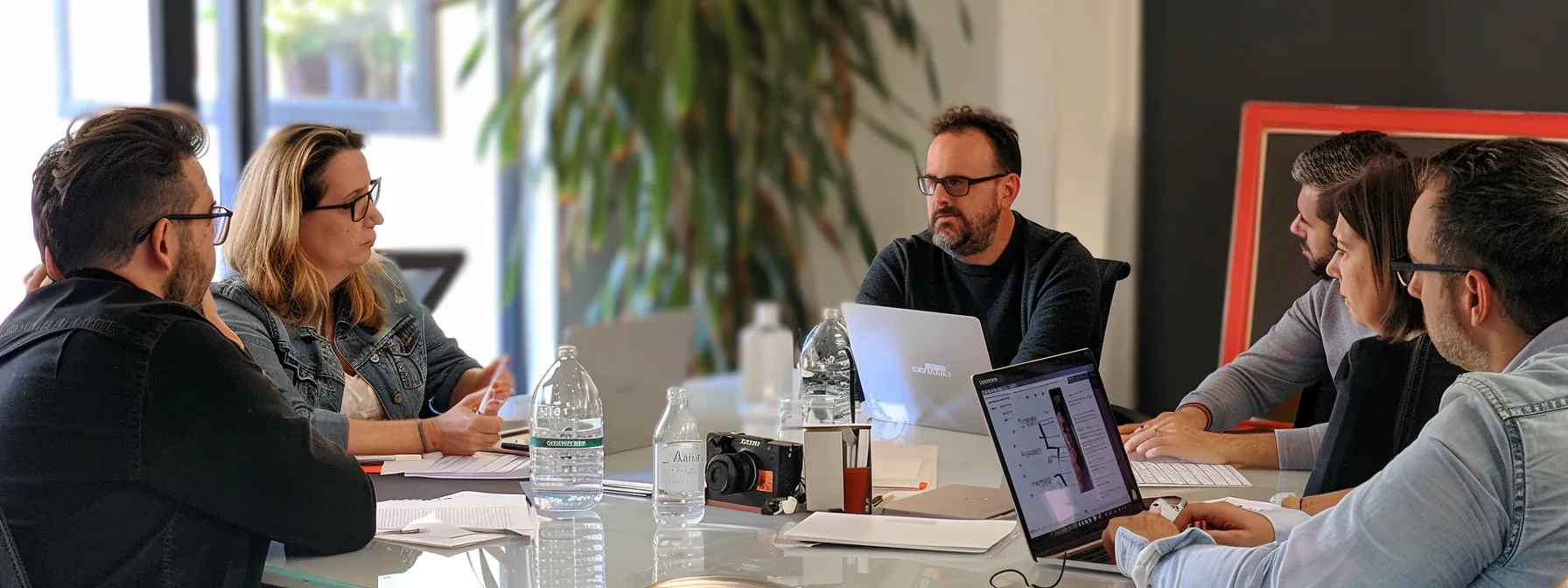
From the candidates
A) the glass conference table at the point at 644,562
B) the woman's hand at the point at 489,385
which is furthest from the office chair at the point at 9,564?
the woman's hand at the point at 489,385

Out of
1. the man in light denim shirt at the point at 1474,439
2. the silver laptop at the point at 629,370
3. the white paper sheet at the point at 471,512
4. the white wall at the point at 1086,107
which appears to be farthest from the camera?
the white wall at the point at 1086,107

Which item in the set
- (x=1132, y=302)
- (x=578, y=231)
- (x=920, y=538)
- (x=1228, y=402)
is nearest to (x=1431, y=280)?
(x=920, y=538)

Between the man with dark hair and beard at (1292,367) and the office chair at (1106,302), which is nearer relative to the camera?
the man with dark hair and beard at (1292,367)

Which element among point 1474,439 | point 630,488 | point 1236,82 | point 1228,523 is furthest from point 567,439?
point 1236,82

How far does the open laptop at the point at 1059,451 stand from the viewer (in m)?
1.56

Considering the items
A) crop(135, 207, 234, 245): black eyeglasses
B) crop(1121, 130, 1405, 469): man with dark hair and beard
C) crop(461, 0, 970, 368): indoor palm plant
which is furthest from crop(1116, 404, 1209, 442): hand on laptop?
crop(461, 0, 970, 368): indoor palm plant

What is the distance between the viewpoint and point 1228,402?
235cm

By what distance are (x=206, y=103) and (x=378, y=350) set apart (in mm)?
2359

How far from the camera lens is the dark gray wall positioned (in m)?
3.33

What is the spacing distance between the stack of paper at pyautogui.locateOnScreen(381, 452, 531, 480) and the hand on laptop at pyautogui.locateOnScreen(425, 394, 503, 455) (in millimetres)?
19

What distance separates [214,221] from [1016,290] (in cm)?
136

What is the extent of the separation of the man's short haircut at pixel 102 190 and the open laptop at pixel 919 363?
3.86ft

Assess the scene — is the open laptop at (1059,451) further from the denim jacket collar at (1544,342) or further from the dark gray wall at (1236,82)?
the dark gray wall at (1236,82)

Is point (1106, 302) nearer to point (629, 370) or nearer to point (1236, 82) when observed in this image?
point (629, 370)
